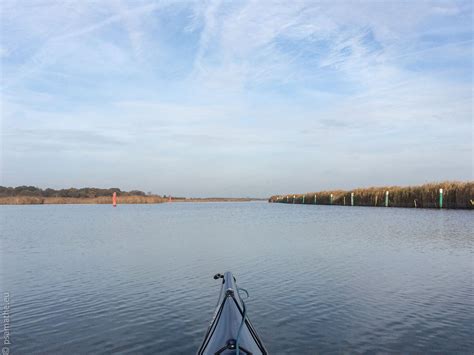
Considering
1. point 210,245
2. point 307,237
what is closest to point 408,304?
point 210,245

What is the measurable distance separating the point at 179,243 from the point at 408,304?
10445 mm

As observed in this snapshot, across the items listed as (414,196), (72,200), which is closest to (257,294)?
(414,196)

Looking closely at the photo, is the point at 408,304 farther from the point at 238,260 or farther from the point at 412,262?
the point at 238,260

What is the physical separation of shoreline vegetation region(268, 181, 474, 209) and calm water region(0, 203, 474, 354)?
832 inches

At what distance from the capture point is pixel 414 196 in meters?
39.9

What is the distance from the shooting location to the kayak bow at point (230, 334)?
13.2ft

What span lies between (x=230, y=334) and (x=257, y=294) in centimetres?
415

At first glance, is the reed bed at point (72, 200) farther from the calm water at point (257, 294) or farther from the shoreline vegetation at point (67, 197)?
the calm water at point (257, 294)

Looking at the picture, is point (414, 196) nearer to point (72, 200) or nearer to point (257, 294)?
point (257, 294)

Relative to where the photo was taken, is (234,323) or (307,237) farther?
(307,237)

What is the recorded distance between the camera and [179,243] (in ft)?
53.1

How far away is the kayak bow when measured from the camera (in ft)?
13.2

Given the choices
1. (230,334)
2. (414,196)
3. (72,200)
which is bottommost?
(230,334)

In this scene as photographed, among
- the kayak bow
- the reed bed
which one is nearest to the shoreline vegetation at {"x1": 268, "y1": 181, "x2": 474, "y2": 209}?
the kayak bow
